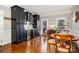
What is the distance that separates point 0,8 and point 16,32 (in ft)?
2.26

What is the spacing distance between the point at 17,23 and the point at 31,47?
0.70 meters

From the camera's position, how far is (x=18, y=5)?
2.33 meters

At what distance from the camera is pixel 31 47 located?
2377 mm

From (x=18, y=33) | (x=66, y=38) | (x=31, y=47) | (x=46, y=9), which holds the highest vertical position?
(x=46, y=9)

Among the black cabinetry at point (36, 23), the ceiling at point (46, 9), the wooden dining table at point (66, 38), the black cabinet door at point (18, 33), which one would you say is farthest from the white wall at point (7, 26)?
the wooden dining table at point (66, 38)

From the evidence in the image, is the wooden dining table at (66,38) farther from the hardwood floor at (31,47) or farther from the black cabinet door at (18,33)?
the black cabinet door at (18,33)

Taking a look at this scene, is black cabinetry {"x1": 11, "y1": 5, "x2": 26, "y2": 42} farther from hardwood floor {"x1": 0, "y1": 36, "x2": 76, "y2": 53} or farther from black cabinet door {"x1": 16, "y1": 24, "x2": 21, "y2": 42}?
hardwood floor {"x1": 0, "y1": 36, "x2": 76, "y2": 53}

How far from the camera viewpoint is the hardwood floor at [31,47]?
7.61ft

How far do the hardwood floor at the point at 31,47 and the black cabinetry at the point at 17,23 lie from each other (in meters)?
0.16

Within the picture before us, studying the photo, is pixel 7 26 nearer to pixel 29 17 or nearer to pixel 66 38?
pixel 29 17

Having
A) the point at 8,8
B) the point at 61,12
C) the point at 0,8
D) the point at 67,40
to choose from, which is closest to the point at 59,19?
the point at 61,12

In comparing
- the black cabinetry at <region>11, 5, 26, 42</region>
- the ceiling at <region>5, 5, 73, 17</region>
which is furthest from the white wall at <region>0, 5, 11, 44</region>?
the ceiling at <region>5, 5, 73, 17</region>

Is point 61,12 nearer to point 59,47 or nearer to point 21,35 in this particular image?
point 59,47

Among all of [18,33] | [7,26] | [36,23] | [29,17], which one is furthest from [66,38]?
[7,26]
